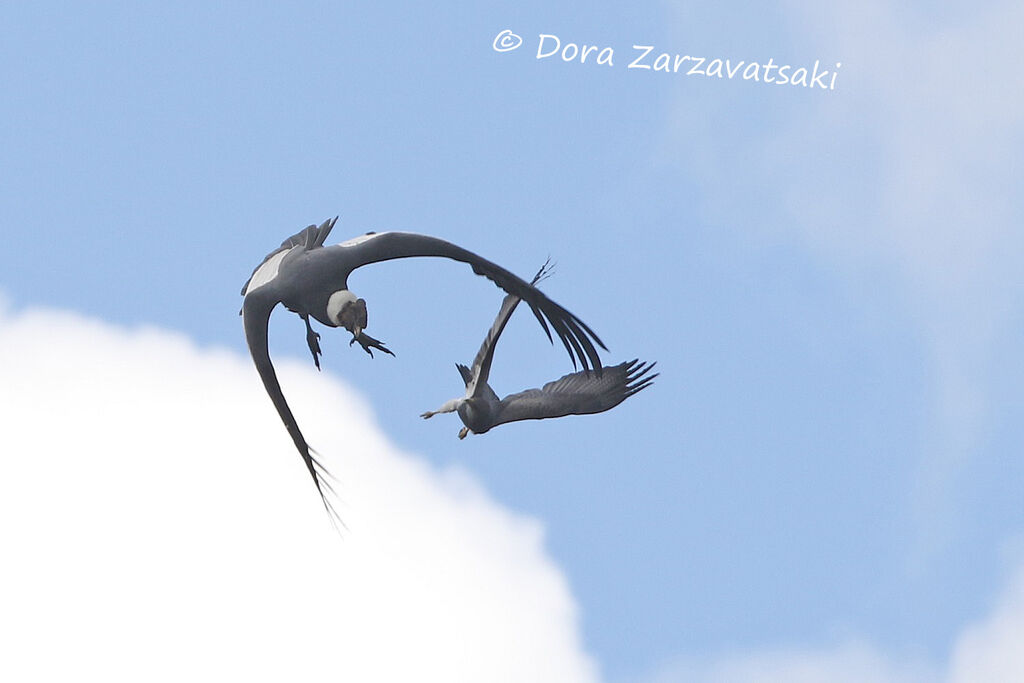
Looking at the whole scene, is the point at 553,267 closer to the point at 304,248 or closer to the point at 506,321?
the point at 506,321

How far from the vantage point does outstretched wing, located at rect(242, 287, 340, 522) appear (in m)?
16.0

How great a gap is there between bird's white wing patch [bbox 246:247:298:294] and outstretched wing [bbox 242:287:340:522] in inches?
5.2

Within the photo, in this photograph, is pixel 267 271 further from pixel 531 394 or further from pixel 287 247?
pixel 531 394

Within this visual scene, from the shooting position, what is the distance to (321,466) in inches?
638

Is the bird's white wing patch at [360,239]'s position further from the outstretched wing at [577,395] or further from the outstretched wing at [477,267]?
the outstretched wing at [577,395]

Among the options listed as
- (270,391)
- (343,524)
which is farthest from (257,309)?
(343,524)

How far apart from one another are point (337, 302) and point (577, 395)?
9.35ft

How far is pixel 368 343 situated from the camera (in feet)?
52.1

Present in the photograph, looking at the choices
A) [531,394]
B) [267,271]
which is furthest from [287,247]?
[531,394]

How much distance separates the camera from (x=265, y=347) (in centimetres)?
1600

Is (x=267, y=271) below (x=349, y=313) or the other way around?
the other way around

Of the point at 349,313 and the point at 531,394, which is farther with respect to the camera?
the point at 531,394

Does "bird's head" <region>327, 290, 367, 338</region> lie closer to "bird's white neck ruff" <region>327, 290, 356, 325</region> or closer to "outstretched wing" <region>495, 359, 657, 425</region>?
"bird's white neck ruff" <region>327, 290, 356, 325</region>

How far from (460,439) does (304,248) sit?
2.27 m
